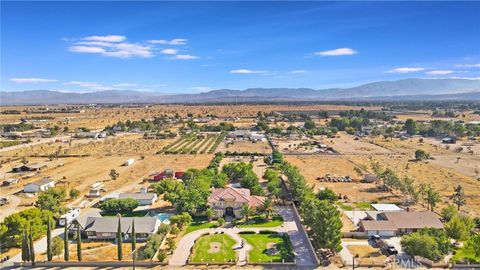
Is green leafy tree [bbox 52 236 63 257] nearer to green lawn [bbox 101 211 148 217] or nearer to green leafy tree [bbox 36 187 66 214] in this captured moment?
green leafy tree [bbox 36 187 66 214]

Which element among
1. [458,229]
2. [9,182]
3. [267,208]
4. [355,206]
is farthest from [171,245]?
[9,182]

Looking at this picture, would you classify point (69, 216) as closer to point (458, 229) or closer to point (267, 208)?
point (267, 208)

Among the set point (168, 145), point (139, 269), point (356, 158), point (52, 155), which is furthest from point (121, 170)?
point (356, 158)

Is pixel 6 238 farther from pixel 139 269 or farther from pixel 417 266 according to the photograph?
pixel 417 266

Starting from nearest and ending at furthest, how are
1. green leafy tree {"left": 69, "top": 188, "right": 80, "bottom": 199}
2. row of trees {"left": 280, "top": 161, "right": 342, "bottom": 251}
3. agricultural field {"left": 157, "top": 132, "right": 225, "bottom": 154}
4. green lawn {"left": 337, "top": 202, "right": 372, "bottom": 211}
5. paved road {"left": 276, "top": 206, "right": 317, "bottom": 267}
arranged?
paved road {"left": 276, "top": 206, "right": 317, "bottom": 267}
row of trees {"left": 280, "top": 161, "right": 342, "bottom": 251}
green lawn {"left": 337, "top": 202, "right": 372, "bottom": 211}
green leafy tree {"left": 69, "top": 188, "right": 80, "bottom": 199}
agricultural field {"left": 157, "top": 132, "right": 225, "bottom": 154}

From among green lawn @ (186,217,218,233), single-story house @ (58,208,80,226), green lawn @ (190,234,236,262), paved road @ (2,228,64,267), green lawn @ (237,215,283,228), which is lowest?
paved road @ (2,228,64,267)

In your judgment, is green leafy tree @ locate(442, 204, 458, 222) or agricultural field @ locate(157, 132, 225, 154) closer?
green leafy tree @ locate(442, 204, 458, 222)

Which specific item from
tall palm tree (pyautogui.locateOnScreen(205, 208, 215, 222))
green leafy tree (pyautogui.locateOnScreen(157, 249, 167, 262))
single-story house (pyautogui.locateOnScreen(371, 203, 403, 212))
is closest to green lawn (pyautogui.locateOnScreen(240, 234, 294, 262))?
tall palm tree (pyautogui.locateOnScreen(205, 208, 215, 222))
